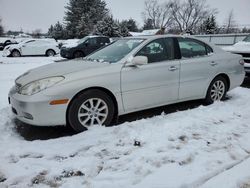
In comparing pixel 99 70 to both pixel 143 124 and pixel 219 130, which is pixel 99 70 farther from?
pixel 219 130

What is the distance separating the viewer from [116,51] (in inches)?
179

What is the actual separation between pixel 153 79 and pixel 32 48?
1567 centimetres

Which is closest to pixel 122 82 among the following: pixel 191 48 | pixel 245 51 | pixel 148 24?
pixel 191 48

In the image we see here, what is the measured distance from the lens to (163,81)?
172 inches

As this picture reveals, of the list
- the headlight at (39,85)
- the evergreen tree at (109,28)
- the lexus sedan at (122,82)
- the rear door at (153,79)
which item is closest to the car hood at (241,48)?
the lexus sedan at (122,82)

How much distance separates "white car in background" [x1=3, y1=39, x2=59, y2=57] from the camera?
17.4 metres

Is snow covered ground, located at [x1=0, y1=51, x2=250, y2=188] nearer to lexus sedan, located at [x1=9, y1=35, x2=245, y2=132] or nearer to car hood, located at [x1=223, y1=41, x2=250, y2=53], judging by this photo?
lexus sedan, located at [x1=9, y1=35, x2=245, y2=132]

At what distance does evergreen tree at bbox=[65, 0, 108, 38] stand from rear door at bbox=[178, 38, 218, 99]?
3839cm

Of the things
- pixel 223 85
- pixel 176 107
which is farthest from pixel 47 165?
pixel 223 85

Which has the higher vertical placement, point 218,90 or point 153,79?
point 153,79

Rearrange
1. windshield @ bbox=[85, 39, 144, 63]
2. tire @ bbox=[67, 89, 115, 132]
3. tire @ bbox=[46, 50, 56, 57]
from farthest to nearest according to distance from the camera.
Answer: tire @ bbox=[46, 50, 56, 57] < windshield @ bbox=[85, 39, 144, 63] < tire @ bbox=[67, 89, 115, 132]

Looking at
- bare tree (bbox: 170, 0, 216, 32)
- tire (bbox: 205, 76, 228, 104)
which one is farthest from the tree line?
tire (bbox: 205, 76, 228, 104)

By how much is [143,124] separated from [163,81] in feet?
2.94

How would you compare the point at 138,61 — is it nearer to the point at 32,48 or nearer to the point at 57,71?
the point at 57,71
